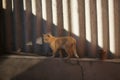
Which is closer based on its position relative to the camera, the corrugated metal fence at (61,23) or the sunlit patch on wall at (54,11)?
the corrugated metal fence at (61,23)

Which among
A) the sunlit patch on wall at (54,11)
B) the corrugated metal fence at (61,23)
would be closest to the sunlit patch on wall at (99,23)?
the corrugated metal fence at (61,23)

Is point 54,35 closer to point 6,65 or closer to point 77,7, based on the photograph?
point 77,7

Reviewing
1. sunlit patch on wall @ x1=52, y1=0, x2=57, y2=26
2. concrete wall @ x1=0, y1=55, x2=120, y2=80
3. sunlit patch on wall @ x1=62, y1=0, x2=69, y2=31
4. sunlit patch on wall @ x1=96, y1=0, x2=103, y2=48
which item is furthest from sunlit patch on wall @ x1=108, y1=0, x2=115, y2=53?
sunlit patch on wall @ x1=52, y1=0, x2=57, y2=26

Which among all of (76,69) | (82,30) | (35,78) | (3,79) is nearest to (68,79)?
(76,69)

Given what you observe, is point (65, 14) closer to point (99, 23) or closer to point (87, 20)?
point (87, 20)

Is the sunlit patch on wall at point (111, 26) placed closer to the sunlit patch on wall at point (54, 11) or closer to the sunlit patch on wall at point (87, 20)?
the sunlit patch on wall at point (87, 20)

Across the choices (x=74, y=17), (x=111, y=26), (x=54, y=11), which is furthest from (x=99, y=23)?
(x=54, y=11)

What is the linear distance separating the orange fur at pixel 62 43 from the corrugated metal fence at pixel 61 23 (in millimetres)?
153

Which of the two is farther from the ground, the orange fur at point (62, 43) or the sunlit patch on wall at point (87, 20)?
the sunlit patch on wall at point (87, 20)

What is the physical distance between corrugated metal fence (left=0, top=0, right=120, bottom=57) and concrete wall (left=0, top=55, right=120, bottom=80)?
22cm

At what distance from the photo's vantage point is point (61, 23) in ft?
13.6

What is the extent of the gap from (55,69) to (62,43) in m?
0.40

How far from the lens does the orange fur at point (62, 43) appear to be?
3.93 meters

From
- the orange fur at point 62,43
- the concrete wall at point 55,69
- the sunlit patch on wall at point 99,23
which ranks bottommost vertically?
the concrete wall at point 55,69
